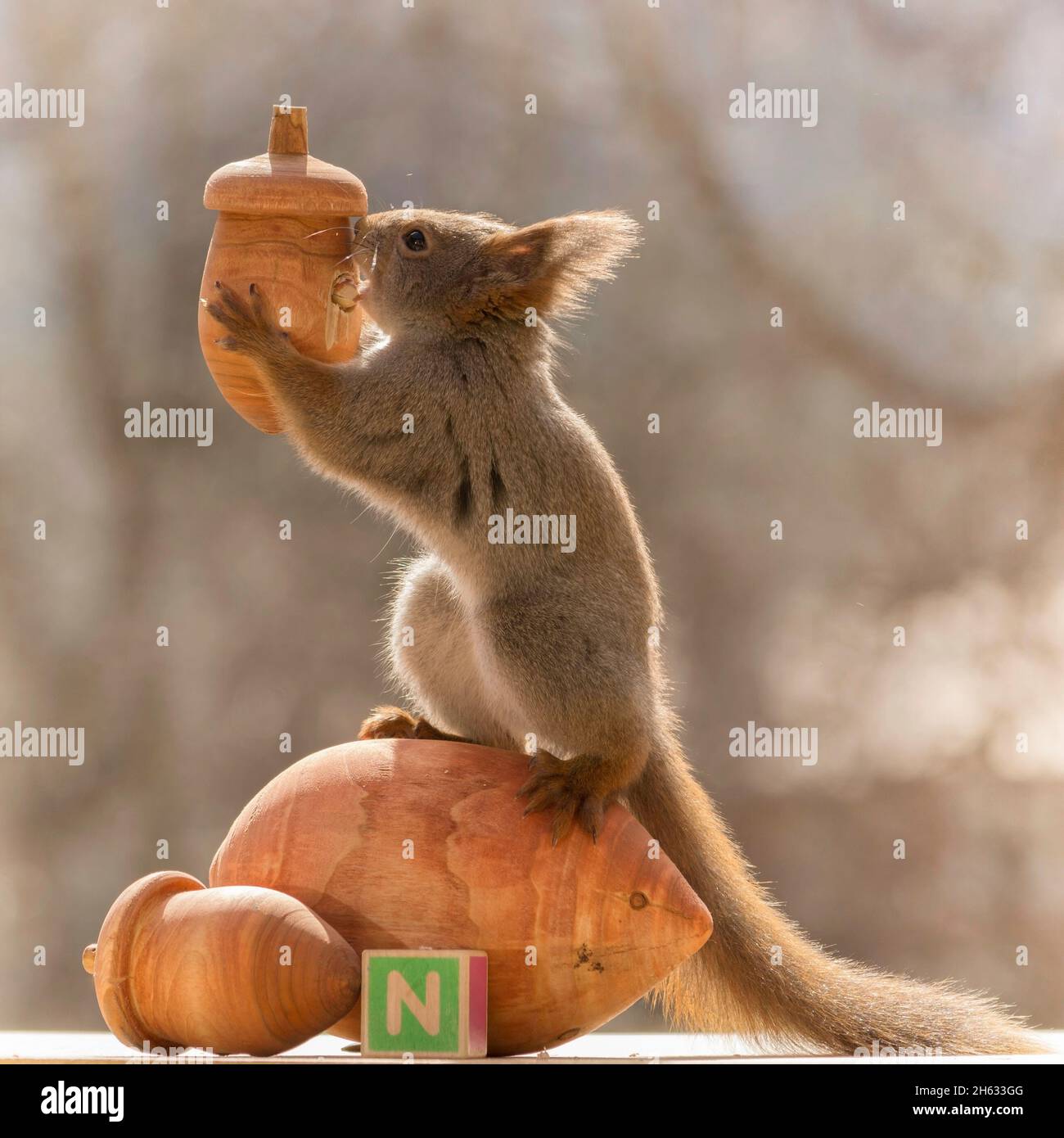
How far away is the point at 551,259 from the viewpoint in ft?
8.68

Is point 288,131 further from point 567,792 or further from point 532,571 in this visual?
point 567,792

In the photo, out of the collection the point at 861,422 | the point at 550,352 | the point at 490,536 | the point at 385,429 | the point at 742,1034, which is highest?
the point at 861,422

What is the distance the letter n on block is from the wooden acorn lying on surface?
1.4 inches

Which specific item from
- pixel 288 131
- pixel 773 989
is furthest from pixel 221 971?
pixel 288 131

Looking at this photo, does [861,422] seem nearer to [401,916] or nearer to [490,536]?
[490,536]

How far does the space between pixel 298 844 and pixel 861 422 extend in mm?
3562

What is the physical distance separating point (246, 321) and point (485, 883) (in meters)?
1.01

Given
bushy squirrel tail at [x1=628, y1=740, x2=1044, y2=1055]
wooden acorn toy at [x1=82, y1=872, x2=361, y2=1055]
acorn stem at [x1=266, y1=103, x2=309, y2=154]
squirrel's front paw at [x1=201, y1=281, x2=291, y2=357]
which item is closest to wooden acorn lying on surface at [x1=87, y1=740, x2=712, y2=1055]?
wooden acorn toy at [x1=82, y1=872, x2=361, y2=1055]

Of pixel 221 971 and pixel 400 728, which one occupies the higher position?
pixel 400 728

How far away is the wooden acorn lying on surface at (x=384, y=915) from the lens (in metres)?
1.96

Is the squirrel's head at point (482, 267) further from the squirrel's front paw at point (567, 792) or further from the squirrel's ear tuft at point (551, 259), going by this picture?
the squirrel's front paw at point (567, 792)

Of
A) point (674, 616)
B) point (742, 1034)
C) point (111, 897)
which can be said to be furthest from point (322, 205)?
point (111, 897)

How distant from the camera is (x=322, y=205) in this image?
2.38m

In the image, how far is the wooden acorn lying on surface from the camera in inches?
77.1
